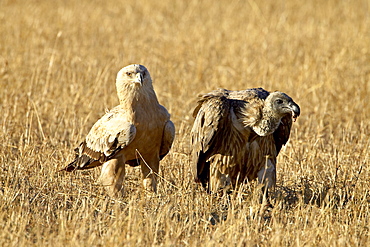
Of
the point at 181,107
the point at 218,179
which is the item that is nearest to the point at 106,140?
the point at 218,179

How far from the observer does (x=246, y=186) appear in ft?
20.5

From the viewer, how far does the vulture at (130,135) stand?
19.1ft

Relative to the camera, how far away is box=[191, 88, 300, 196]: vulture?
5.45 m

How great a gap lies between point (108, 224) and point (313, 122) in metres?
4.76

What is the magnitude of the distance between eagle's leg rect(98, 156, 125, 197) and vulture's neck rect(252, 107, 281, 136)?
1478 mm

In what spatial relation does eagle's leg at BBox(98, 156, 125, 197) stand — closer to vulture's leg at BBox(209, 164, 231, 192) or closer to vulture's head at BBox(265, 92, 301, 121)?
vulture's leg at BBox(209, 164, 231, 192)

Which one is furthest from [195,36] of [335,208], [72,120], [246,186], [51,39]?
[335,208]

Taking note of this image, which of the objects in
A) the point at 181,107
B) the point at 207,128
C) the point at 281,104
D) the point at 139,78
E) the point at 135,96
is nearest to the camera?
the point at 281,104

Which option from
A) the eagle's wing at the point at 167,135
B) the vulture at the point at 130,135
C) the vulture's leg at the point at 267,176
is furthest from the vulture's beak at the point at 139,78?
the vulture's leg at the point at 267,176

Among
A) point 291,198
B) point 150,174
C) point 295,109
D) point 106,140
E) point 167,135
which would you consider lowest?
point 291,198

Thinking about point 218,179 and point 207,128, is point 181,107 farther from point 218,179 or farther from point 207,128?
point 207,128

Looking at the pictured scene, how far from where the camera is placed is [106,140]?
19.5 feet

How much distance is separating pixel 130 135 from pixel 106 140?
32 centimetres

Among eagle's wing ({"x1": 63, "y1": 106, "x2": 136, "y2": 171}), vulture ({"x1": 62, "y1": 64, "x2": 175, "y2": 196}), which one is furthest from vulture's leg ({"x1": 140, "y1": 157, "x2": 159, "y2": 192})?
eagle's wing ({"x1": 63, "y1": 106, "x2": 136, "y2": 171})
